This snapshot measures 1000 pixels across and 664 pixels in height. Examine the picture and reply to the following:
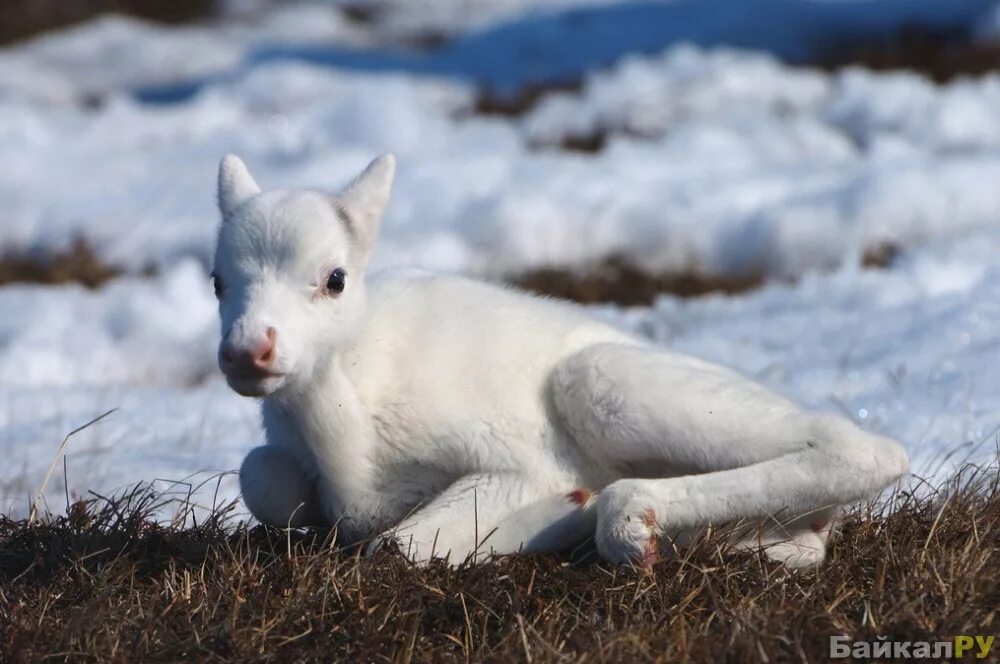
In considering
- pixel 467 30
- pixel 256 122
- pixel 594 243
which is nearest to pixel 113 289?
pixel 594 243

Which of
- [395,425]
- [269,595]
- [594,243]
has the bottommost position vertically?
[594,243]

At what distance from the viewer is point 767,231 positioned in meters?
12.6

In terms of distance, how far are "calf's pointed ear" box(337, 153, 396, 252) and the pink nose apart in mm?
699

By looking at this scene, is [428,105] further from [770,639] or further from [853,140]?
[770,639]

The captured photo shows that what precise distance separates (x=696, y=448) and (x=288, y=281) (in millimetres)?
1487

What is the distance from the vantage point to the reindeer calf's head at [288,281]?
13.2ft

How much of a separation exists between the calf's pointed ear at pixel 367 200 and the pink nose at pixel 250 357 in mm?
699

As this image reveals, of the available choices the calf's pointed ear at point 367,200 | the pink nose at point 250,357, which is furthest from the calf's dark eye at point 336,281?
the pink nose at point 250,357

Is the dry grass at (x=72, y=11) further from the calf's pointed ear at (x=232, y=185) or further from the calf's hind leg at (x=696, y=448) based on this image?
the calf's hind leg at (x=696, y=448)

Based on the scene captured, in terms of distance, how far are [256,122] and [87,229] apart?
4975 mm

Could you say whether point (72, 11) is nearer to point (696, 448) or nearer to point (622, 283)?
point (622, 283)

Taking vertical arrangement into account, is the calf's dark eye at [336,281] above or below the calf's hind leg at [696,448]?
above

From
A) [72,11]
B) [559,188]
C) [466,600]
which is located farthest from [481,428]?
[72,11]

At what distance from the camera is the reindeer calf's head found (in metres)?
4.02
